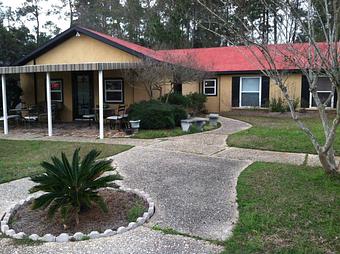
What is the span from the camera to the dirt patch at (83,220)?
14.1 feet

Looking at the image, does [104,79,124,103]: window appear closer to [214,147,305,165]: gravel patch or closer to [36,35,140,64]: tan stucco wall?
[36,35,140,64]: tan stucco wall

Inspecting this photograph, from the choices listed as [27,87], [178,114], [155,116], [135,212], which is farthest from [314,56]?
[27,87]

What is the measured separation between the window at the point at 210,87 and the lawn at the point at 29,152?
35.8 feet

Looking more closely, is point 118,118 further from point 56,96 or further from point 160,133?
point 56,96

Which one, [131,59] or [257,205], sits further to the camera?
[131,59]

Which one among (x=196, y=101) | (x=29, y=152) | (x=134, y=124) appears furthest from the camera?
(x=196, y=101)

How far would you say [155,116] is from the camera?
41.1 feet

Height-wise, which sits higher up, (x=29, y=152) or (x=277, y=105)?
(x=277, y=105)

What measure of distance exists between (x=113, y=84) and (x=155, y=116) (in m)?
4.77

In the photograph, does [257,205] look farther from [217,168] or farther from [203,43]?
[203,43]

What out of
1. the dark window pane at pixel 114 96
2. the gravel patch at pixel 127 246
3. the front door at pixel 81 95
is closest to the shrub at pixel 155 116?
the dark window pane at pixel 114 96

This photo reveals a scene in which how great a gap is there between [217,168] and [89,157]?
316cm

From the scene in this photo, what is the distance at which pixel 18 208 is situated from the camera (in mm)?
5043

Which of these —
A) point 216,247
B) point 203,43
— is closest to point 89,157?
point 216,247
